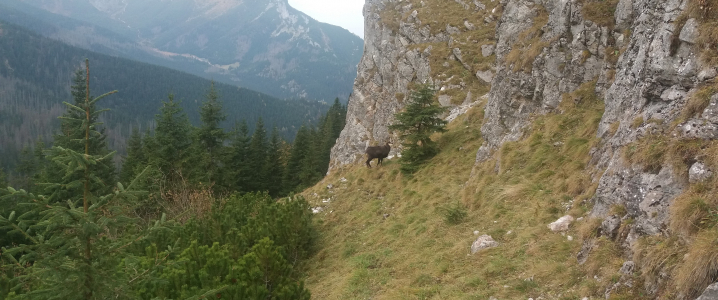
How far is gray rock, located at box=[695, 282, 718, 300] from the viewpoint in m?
4.30

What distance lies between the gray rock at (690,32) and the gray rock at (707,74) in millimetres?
740

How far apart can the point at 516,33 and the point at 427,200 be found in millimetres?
9657

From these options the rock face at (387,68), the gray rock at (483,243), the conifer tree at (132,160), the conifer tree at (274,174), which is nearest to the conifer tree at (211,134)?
the conifer tree at (132,160)

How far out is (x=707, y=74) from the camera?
6.89 metres

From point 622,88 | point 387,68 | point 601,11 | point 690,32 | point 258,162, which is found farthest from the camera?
point 258,162

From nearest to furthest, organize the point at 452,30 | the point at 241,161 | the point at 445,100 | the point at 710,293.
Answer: the point at 710,293
the point at 445,100
the point at 452,30
the point at 241,161

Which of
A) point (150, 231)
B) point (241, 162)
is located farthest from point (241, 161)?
point (150, 231)

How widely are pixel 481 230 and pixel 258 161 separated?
40957 millimetres

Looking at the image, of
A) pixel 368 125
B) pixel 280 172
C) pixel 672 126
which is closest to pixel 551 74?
pixel 672 126

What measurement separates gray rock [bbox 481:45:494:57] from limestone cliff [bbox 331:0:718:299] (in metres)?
0.29

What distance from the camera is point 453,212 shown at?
11188 mm

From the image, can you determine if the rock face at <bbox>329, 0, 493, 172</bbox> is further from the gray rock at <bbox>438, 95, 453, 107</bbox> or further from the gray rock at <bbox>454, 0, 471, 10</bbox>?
the gray rock at <bbox>454, 0, 471, 10</bbox>

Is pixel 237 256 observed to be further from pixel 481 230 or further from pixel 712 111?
pixel 712 111

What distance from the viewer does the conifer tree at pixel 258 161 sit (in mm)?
45844
